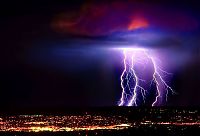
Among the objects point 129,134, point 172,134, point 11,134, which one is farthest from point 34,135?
point 172,134

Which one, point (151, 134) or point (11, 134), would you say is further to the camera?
point (11, 134)

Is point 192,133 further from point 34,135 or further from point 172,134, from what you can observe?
point 34,135

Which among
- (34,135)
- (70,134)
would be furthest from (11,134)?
(70,134)

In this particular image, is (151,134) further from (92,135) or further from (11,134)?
(11,134)

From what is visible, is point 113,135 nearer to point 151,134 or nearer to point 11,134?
point 151,134

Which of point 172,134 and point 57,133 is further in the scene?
point 57,133

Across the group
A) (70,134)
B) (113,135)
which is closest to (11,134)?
(70,134)

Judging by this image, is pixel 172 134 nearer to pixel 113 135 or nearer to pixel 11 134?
pixel 113 135
